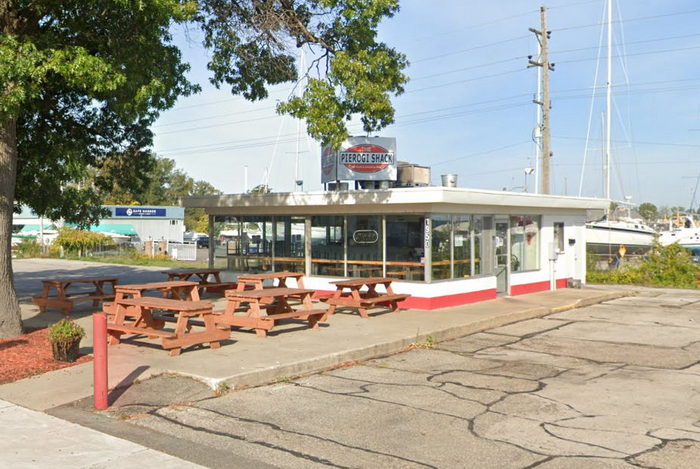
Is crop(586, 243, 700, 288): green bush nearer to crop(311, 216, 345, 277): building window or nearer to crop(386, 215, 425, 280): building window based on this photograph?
crop(386, 215, 425, 280): building window

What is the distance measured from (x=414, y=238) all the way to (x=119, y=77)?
319 inches

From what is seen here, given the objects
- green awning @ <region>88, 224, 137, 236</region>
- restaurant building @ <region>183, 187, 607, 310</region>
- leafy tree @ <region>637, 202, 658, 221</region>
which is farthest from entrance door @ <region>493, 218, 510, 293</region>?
leafy tree @ <region>637, 202, 658, 221</region>

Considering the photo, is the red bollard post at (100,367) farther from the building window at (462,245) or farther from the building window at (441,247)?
the building window at (462,245)

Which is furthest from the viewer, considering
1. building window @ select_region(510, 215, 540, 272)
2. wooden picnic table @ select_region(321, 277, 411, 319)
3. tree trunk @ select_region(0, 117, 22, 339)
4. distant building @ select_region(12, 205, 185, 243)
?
distant building @ select_region(12, 205, 185, 243)

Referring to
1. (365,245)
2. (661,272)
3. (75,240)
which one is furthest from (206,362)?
(75,240)

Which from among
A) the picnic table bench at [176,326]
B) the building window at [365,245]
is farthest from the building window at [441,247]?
the picnic table bench at [176,326]

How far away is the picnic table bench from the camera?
10055 millimetres

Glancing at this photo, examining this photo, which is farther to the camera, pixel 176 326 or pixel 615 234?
pixel 615 234

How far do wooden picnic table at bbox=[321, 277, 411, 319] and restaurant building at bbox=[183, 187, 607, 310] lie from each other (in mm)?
855

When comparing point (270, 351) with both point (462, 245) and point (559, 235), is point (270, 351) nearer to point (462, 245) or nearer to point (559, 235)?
point (462, 245)

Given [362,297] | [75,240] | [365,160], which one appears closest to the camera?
[362,297]

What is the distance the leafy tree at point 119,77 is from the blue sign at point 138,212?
4518 centimetres

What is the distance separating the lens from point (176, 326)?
10492 millimetres

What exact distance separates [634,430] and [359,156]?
1207cm
